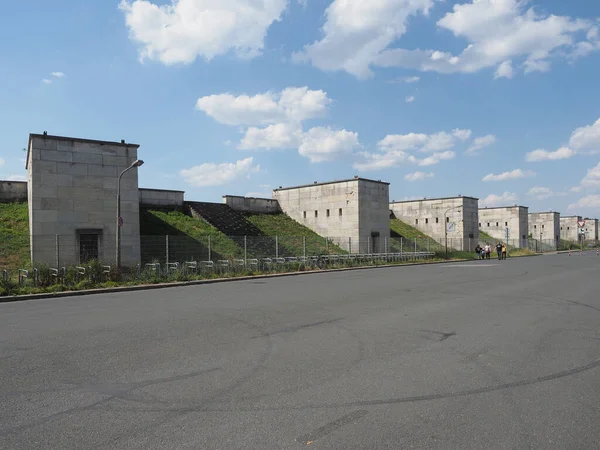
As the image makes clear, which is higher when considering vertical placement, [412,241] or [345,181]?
[345,181]

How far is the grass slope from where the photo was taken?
68.4 ft

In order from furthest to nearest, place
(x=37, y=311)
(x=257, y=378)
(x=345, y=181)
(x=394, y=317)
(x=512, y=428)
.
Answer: (x=345, y=181) < (x=37, y=311) < (x=394, y=317) < (x=257, y=378) < (x=512, y=428)

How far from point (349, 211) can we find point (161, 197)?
15.5 m

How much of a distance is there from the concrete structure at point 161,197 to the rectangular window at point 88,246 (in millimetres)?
11287

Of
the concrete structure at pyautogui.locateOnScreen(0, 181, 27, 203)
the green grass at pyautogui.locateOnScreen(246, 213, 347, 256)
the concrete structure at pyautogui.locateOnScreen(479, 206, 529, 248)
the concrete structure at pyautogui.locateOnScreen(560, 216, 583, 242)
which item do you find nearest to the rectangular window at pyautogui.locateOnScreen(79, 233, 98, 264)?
the concrete structure at pyautogui.locateOnScreen(0, 181, 27, 203)

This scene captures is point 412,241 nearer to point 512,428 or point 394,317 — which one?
point 394,317

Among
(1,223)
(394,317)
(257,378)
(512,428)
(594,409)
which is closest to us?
(512,428)

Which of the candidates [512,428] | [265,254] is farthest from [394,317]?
[265,254]

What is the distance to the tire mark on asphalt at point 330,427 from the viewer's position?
3.78 meters

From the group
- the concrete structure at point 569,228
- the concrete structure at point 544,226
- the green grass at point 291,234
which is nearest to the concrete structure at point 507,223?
the concrete structure at point 544,226

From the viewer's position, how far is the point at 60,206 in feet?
70.0

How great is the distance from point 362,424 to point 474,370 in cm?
235

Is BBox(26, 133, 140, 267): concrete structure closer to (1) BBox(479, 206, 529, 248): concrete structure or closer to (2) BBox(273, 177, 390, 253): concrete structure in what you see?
(2) BBox(273, 177, 390, 253): concrete structure

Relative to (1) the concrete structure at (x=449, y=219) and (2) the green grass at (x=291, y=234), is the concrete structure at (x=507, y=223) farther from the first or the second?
(2) the green grass at (x=291, y=234)
